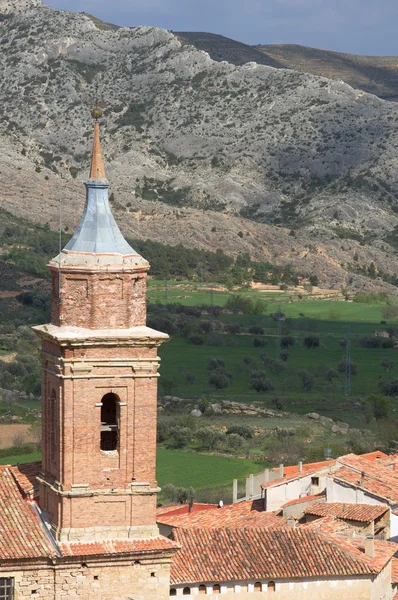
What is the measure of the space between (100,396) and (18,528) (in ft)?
7.68

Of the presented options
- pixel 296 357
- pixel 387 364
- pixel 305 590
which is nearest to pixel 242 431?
pixel 387 364

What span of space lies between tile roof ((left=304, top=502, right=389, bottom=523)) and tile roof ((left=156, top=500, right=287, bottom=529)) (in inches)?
31.1

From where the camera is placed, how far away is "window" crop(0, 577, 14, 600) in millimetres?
28000

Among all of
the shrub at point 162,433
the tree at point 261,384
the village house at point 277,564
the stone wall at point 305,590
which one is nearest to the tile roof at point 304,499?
the village house at point 277,564

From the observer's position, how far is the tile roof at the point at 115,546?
28.5 meters

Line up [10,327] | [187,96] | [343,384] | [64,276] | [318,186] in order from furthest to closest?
1. [187,96]
2. [318,186]
3. [10,327]
4. [343,384]
5. [64,276]

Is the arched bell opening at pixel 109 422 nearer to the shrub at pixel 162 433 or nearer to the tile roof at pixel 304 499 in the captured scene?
the tile roof at pixel 304 499

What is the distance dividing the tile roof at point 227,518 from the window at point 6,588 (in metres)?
8.98

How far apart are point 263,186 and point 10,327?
59459mm

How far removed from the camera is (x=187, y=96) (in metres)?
161

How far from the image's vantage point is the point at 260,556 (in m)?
33.0

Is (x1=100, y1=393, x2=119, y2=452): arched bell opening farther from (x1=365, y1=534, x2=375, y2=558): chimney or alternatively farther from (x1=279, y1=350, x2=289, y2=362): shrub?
(x1=279, y1=350, x2=289, y2=362): shrub

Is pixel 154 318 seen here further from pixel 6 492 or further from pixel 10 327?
pixel 6 492

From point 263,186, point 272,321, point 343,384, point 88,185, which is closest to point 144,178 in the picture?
point 263,186
